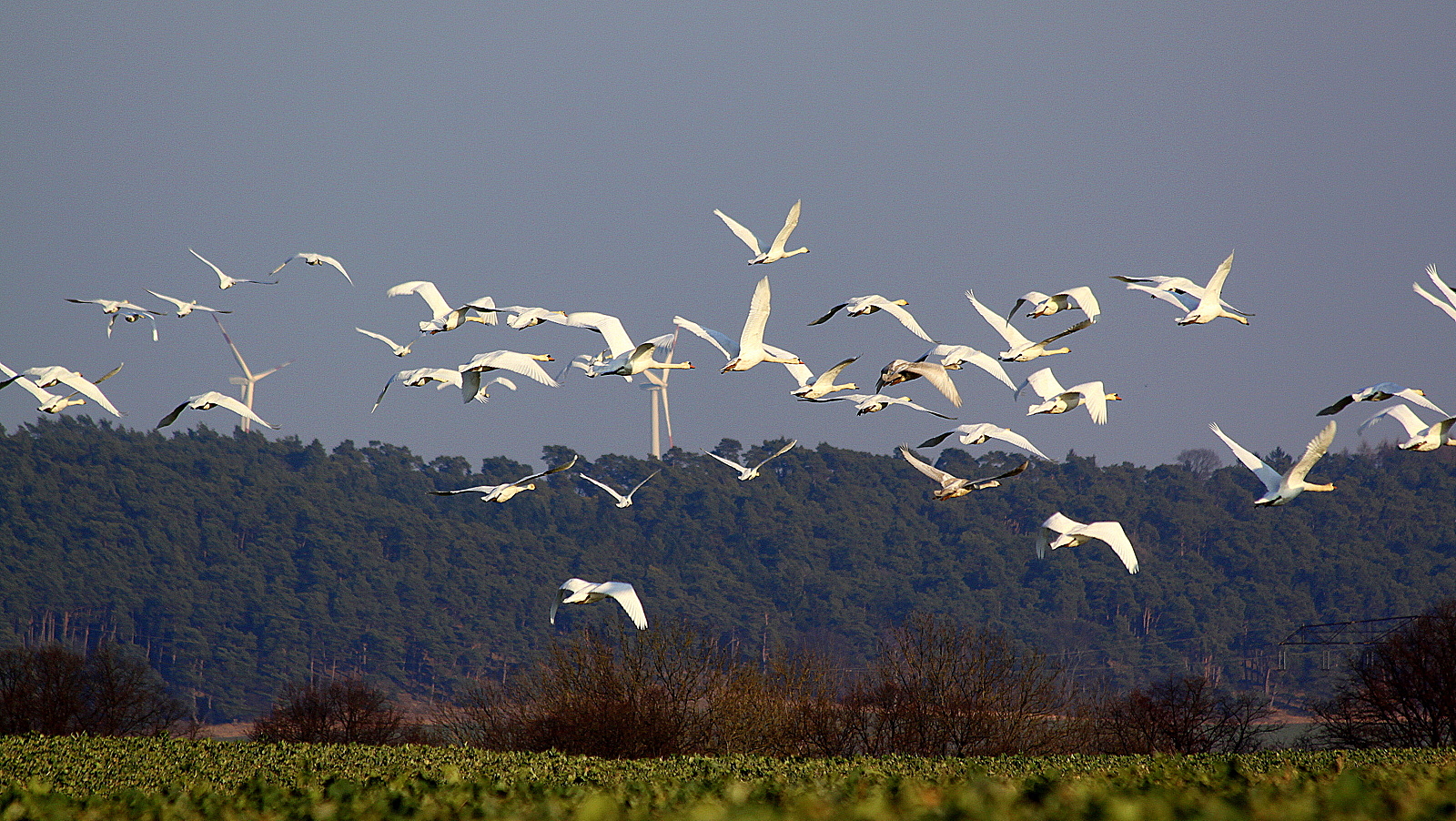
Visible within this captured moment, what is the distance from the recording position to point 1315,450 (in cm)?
1479

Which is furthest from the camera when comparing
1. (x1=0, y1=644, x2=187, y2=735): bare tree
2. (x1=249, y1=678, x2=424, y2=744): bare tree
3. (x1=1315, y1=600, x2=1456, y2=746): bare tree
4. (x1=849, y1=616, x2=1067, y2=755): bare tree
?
(x1=0, y1=644, x2=187, y2=735): bare tree

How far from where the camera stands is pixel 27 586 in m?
109

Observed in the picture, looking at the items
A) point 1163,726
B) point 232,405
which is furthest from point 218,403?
point 1163,726

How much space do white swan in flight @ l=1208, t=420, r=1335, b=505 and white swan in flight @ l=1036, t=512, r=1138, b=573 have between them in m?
1.77

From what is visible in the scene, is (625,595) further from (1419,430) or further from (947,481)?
(1419,430)

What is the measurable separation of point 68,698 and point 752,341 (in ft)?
165

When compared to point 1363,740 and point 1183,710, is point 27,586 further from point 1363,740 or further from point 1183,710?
point 1363,740

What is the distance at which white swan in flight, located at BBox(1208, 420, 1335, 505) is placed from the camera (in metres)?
14.6

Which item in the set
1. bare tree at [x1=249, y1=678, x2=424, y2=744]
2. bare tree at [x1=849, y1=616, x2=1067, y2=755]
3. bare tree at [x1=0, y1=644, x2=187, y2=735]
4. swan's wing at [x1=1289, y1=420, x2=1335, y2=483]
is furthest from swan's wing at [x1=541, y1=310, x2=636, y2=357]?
bare tree at [x1=0, y1=644, x2=187, y2=735]

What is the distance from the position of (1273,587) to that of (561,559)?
7119 centimetres

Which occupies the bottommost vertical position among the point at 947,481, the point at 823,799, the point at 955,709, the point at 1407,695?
the point at 1407,695

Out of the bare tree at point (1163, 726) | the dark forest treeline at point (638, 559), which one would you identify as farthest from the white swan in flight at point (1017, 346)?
the dark forest treeline at point (638, 559)

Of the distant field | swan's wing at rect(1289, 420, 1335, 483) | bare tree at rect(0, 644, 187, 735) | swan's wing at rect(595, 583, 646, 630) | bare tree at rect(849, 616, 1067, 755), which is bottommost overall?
bare tree at rect(849, 616, 1067, 755)

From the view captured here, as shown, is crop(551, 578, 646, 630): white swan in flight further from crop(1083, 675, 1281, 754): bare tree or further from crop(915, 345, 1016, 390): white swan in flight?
crop(1083, 675, 1281, 754): bare tree
